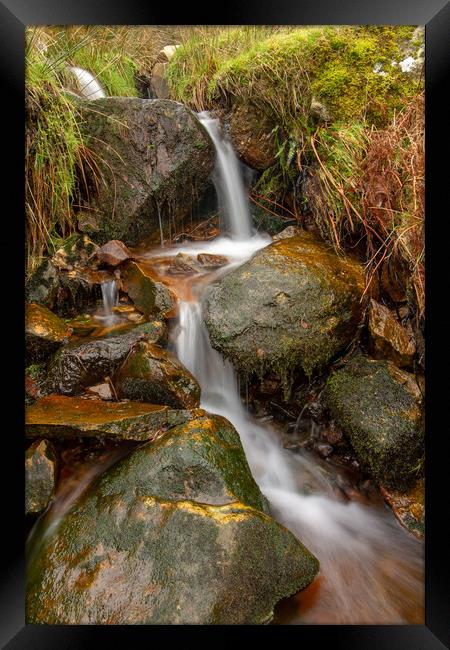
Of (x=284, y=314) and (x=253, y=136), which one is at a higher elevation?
(x=253, y=136)

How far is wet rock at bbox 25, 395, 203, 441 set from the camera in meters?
2.07

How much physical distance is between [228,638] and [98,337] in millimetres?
2018

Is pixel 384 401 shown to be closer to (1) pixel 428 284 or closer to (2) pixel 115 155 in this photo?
(1) pixel 428 284

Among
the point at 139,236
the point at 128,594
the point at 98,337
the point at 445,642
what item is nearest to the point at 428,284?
the point at 445,642

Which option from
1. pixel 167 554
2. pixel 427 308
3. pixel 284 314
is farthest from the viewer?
pixel 284 314

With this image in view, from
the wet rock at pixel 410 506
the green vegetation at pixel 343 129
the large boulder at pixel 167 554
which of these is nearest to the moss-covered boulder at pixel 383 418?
the wet rock at pixel 410 506

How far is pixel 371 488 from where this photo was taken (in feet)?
8.16

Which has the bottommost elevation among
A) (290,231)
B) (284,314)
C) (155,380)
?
(155,380)

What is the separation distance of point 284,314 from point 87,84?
3366mm

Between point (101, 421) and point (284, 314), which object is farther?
point (284, 314)

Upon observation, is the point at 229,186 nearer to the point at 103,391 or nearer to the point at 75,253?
the point at 75,253

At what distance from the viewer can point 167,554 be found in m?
1.54

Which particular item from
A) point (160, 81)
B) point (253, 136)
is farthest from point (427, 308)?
point (160, 81)

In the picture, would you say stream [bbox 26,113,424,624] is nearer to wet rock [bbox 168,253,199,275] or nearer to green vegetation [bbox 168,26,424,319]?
wet rock [bbox 168,253,199,275]
